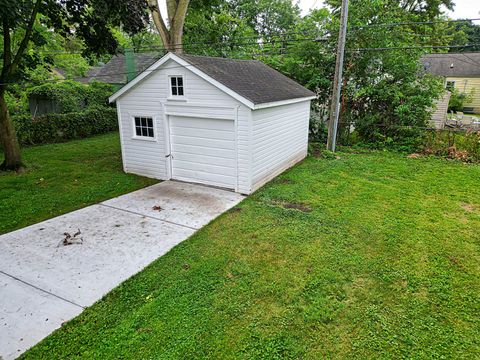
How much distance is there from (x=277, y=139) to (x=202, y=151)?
2.21 m

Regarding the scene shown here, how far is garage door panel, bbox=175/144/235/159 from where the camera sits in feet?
26.0

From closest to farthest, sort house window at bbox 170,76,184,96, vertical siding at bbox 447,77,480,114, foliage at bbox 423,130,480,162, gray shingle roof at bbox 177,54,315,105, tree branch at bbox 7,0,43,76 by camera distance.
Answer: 1. gray shingle roof at bbox 177,54,315,105
2. house window at bbox 170,76,184,96
3. tree branch at bbox 7,0,43,76
4. foliage at bbox 423,130,480,162
5. vertical siding at bbox 447,77,480,114

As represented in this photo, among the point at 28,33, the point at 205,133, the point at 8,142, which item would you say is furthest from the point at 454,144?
the point at 8,142

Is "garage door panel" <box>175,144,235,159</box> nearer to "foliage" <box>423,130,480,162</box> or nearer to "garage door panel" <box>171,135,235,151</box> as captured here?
"garage door panel" <box>171,135,235,151</box>

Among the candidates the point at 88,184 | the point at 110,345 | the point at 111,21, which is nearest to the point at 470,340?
the point at 110,345

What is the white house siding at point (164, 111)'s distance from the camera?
754 centimetres

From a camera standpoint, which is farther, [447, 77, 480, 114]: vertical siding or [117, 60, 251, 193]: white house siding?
[447, 77, 480, 114]: vertical siding

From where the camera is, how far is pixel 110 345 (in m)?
3.40

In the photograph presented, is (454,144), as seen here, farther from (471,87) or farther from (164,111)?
(471,87)

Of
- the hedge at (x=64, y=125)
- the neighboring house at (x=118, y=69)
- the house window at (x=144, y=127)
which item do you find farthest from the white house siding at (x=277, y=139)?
the neighboring house at (x=118, y=69)

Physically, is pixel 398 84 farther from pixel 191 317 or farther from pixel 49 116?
pixel 49 116

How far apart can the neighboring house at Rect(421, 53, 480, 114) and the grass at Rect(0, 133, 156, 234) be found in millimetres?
28633

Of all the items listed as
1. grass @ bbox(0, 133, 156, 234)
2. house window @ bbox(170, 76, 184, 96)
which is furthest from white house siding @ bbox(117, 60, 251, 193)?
grass @ bbox(0, 133, 156, 234)

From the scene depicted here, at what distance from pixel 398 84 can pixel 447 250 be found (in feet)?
30.5
